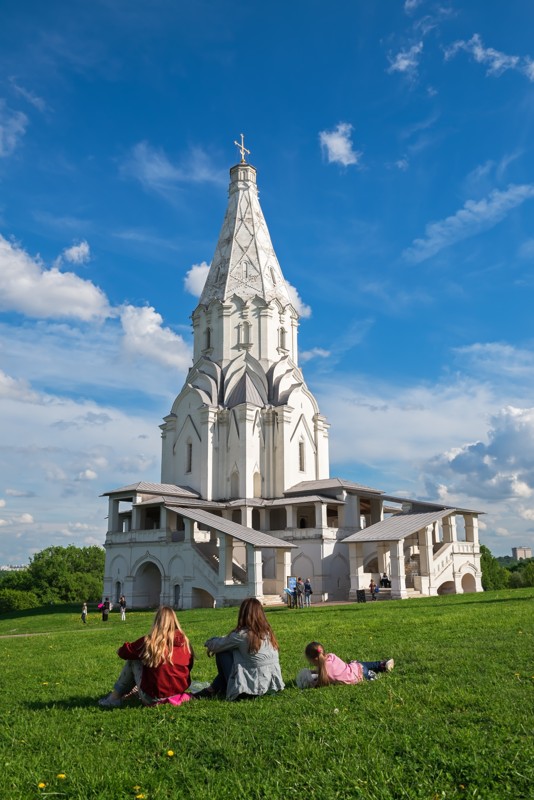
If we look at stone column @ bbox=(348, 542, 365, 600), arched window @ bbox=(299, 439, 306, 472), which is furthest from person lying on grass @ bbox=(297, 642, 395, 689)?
arched window @ bbox=(299, 439, 306, 472)

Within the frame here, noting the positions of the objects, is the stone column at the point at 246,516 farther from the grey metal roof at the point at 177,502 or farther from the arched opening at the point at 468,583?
the arched opening at the point at 468,583

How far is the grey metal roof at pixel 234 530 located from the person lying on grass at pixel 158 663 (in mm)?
22867

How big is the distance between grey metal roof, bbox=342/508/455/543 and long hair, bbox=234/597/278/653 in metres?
24.5

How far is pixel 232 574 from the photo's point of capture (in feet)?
108

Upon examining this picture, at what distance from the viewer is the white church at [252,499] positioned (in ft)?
107

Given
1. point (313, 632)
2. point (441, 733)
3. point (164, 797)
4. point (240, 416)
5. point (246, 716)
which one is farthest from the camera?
point (240, 416)

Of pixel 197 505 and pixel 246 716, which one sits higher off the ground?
pixel 197 505

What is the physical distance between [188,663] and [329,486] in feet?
102

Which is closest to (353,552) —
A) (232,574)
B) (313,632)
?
(232,574)

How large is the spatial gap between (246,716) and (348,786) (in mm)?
1934

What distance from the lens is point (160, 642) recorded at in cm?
700

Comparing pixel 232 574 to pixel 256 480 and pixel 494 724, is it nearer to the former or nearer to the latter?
pixel 256 480

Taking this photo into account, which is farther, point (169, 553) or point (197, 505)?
point (197, 505)

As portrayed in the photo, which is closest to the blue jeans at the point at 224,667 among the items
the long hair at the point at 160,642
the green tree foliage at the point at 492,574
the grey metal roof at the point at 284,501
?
the long hair at the point at 160,642
